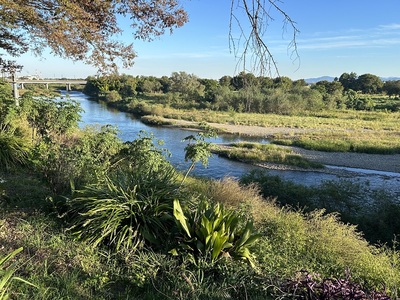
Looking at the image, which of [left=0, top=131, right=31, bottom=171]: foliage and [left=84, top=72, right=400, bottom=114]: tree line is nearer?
[left=0, top=131, right=31, bottom=171]: foliage

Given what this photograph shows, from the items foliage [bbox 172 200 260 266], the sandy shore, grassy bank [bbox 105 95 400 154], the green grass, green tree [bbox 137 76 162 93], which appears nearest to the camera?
foliage [bbox 172 200 260 266]

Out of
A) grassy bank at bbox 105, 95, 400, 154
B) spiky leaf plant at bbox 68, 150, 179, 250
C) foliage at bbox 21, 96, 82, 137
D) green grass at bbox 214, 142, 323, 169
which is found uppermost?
foliage at bbox 21, 96, 82, 137

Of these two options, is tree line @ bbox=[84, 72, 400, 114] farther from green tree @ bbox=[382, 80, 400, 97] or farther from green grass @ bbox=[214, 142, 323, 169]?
green grass @ bbox=[214, 142, 323, 169]

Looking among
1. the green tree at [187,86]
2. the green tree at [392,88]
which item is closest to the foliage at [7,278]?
the green tree at [187,86]

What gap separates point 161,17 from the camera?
5.11 metres

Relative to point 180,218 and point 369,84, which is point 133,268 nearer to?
point 180,218

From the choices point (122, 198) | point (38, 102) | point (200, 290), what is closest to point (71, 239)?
point (122, 198)

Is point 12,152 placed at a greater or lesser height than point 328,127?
greater

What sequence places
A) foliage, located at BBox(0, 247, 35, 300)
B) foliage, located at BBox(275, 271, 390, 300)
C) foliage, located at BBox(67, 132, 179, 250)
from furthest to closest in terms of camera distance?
foliage, located at BBox(67, 132, 179, 250) → foliage, located at BBox(275, 271, 390, 300) → foliage, located at BBox(0, 247, 35, 300)

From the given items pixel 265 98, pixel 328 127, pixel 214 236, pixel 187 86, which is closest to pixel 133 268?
pixel 214 236

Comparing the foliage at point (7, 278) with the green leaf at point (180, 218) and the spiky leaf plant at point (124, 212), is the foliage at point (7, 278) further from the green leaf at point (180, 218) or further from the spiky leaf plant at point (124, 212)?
the green leaf at point (180, 218)

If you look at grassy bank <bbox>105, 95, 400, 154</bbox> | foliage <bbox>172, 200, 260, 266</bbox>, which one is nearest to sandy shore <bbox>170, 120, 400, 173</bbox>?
grassy bank <bbox>105, 95, 400, 154</bbox>

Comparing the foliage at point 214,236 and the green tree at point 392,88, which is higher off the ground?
the green tree at point 392,88

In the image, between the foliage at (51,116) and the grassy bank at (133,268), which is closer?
the grassy bank at (133,268)
